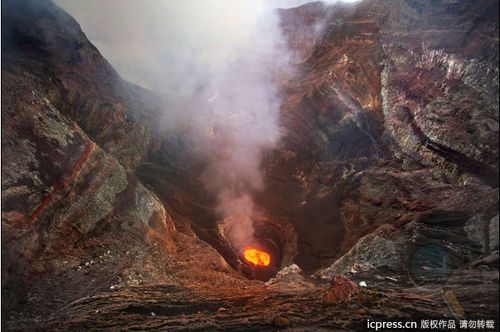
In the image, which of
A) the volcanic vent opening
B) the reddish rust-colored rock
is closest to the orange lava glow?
the volcanic vent opening

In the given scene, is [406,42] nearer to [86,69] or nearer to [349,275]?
[349,275]

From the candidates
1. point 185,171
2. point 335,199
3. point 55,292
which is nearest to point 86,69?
point 185,171

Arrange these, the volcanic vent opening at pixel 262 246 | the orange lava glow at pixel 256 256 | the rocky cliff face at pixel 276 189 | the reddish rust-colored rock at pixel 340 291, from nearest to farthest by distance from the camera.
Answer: the reddish rust-colored rock at pixel 340 291, the rocky cliff face at pixel 276 189, the volcanic vent opening at pixel 262 246, the orange lava glow at pixel 256 256

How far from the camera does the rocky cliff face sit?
1052cm

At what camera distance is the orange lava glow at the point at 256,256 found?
21.7 m

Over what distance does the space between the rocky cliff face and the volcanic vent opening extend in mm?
588

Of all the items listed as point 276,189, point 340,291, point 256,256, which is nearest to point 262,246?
point 256,256

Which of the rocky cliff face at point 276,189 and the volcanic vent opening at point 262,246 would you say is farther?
the volcanic vent opening at point 262,246

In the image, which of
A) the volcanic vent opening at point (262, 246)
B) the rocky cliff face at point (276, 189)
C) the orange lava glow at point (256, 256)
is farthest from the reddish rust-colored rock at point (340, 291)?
the orange lava glow at point (256, 256)

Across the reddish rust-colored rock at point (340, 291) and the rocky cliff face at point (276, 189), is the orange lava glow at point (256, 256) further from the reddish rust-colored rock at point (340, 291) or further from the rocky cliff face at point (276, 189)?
the reddish rust-colored rock at point (340, 291)

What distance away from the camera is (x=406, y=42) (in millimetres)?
21984

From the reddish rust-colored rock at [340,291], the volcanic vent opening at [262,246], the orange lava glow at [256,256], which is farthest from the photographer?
the orange lava glow at [256,256]

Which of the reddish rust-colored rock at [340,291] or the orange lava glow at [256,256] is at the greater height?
the orange lava glow at [256,256]

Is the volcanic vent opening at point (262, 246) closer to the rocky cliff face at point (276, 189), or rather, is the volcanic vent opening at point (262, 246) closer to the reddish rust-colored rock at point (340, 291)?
the rocky cliff face at point (276, 189)
